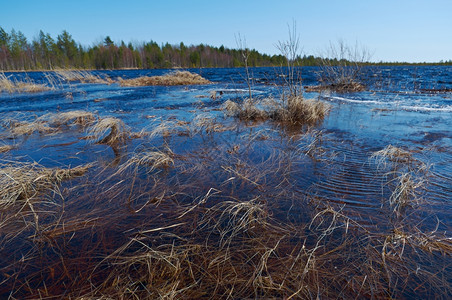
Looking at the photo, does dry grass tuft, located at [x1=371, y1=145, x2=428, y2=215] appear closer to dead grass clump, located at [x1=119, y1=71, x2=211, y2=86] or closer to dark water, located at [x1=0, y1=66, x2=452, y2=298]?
dark water, located at [x1=0, y1=66, x2=452, y2=298]

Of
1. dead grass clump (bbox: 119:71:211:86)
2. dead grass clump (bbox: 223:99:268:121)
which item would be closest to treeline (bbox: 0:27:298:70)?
dead grass clump (bbox: 119:71:211:86)

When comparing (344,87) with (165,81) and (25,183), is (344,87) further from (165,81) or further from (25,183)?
(25,183)

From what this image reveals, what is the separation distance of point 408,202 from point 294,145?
2.56m

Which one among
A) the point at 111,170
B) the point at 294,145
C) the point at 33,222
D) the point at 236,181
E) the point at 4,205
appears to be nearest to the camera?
the point at 33,222

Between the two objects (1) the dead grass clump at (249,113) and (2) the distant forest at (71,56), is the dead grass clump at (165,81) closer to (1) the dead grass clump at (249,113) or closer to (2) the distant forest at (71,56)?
(1) the dead grass clump at (249,113)

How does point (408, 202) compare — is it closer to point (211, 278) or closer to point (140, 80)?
point (211, 278)

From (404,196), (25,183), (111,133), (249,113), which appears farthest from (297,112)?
(25,183)

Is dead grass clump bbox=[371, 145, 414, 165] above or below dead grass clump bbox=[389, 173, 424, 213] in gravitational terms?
above

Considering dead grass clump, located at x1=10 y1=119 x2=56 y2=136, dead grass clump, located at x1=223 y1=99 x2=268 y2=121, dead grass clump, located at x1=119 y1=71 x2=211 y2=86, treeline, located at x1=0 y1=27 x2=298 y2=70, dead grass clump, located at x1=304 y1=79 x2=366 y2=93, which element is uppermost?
treeline, located at x1=0 y1=27 x2=298 y2=70

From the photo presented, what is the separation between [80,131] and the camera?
651 centimetres

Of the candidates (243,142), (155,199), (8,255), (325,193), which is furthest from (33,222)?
(243,142)

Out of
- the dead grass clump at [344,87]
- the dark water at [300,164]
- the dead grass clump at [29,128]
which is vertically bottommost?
the dark water at [300,164]

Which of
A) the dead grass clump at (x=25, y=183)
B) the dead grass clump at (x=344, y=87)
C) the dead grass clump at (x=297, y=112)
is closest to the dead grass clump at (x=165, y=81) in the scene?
the dead grass clump at (x=344, y=87)

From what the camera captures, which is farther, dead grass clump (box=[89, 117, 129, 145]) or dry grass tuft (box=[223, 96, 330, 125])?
dry grass tuft (box=[223, 96, 330, 125])
